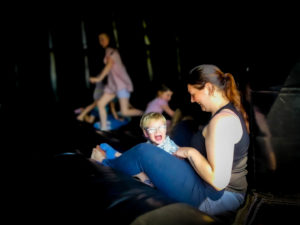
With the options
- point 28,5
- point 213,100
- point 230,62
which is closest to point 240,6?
point 230,62

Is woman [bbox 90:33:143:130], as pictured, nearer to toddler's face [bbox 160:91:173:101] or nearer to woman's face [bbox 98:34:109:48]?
woman's face [bbox 98:34:109:48]

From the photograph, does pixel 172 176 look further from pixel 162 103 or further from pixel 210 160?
pixel 162 103

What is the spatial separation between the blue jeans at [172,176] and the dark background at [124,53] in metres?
0.60

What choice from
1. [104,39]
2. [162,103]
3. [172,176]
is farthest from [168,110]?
[172,176]

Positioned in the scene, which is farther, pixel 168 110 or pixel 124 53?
pixel 124 53

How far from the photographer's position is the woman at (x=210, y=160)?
143cm

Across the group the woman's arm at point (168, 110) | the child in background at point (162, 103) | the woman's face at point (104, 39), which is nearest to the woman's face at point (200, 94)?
the woman's arm at point (168, 110)

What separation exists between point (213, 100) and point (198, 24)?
7.21ft

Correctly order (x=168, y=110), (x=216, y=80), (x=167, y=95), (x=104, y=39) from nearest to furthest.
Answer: (x=216, y=80), (x=168, y=110), (x=167, y=95), (x=104, y=39)

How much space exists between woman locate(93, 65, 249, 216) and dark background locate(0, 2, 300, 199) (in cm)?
39

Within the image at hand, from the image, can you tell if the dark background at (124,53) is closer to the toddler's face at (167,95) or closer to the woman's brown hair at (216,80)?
the toddler's face at (167,95)

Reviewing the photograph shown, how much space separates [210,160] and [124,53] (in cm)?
436

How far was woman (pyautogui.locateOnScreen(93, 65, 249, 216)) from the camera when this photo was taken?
1.43 m

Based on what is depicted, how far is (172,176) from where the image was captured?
1.52 meters
